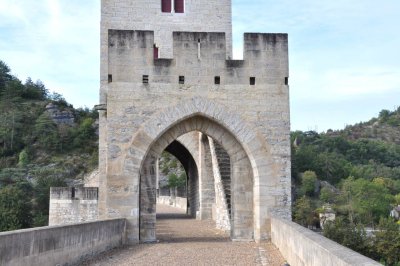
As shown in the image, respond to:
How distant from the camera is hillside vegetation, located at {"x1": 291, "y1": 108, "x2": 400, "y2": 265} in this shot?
2270 cm

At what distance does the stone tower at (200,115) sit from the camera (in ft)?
40.1

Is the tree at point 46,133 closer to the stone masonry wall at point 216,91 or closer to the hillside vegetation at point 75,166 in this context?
the hillside vegetation at point 75,166

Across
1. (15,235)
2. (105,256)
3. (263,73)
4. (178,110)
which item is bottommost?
(105,256)

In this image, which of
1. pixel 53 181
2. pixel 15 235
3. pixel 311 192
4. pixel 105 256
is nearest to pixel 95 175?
pixel 53 181

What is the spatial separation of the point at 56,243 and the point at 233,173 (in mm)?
5980

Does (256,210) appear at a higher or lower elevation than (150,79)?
lower

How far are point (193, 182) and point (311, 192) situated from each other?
168ft

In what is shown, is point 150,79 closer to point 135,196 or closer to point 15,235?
point 135,196

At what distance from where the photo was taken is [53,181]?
5222 centimetres

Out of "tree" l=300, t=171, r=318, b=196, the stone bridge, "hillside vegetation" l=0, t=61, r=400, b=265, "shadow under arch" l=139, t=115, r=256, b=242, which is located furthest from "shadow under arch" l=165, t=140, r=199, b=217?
"tree" l=300, t=171, r=318, b=196

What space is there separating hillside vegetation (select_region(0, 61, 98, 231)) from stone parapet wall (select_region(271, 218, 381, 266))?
3513cm

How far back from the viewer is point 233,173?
13016 millimetres

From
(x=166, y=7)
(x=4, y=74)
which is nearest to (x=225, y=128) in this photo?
(x=166, y=7)

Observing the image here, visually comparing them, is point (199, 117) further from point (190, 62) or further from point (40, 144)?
point (40, 144)
